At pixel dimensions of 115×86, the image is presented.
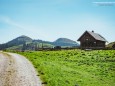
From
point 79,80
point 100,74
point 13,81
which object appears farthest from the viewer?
point 100,74

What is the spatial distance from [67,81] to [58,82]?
1112 mm

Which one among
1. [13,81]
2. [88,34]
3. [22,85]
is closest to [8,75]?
[13,81]

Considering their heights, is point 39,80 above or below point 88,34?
below

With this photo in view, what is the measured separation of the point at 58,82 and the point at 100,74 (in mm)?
8382

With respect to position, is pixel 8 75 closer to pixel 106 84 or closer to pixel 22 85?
pixel 22 85

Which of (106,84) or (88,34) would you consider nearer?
(106,84)

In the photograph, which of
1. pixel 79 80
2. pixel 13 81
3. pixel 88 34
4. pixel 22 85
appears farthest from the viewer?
pixel 88 34

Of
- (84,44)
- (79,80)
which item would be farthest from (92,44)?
(79,80)

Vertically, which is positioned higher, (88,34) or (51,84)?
(88,34)

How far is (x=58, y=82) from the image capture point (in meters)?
19.4

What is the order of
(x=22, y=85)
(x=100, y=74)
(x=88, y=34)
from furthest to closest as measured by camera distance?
1. (x=88, y=34)
2. (x=100, y=74)
3. (x=22, y=85)

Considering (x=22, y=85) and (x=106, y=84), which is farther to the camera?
(x=106, y=84)

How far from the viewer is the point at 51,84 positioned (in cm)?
1856

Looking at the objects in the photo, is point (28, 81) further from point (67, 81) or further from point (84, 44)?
point (84, 44)
